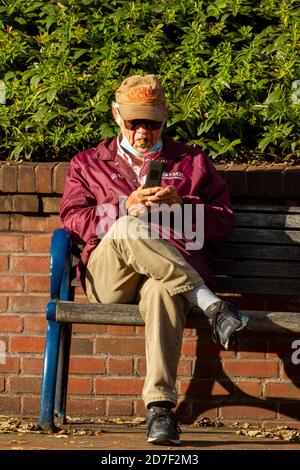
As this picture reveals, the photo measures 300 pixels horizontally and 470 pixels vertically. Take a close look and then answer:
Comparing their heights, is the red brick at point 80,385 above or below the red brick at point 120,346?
below

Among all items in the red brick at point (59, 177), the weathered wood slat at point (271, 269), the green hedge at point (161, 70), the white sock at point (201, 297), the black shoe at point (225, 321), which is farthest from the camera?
the green hedge at point (161, 70)

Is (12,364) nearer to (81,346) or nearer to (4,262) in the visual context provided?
(81,346)

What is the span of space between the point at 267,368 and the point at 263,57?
1.87 m

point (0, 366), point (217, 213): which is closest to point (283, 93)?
point (217, 213)

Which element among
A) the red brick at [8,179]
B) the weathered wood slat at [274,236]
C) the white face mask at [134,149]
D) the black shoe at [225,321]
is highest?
the white face mask at [134,149]

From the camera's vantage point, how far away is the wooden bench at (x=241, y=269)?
18.9ft

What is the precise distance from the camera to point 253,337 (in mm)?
6207

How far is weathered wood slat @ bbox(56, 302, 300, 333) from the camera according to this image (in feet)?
18.3

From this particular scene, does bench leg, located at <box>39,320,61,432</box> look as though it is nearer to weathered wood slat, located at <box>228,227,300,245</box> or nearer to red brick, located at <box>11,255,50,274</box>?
red brick, located at <box>11,255,50,274</box>

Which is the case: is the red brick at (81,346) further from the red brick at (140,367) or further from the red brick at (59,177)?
the red brick at (59,177)

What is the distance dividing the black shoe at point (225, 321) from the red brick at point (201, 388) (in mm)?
784

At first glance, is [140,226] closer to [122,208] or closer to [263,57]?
[122,208]

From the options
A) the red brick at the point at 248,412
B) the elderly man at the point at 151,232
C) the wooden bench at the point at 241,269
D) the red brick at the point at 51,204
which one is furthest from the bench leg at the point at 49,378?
the red brick at the point at 248,412

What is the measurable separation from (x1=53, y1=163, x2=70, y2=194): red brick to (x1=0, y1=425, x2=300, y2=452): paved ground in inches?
45.9
